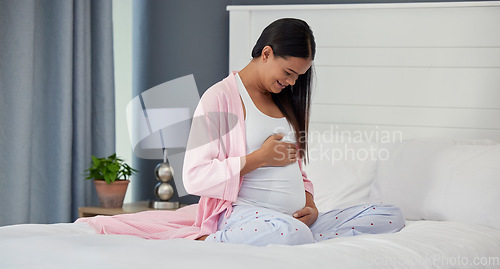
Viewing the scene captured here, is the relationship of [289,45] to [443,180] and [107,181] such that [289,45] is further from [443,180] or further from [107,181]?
[107,181]

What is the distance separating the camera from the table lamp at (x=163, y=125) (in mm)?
3279

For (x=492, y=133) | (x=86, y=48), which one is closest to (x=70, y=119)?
(x=86, y=48)

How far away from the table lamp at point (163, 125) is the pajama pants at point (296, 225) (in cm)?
142

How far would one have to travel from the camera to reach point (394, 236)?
1.70m

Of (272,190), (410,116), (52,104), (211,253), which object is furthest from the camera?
(52,104)

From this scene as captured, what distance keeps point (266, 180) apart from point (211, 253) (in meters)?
0.65

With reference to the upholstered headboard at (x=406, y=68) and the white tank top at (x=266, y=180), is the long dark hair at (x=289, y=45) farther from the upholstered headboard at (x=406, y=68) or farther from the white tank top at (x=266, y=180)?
the upholstered headboard at (x=406, y=68)

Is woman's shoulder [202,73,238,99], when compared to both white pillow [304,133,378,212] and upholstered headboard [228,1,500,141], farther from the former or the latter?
upholstered headboard [228,1,500,141]

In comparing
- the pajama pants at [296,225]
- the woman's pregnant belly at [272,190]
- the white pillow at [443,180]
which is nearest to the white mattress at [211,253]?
the pajama pants at [296,225]

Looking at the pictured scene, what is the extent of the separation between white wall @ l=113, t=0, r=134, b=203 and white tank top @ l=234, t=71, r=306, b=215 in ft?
6.29

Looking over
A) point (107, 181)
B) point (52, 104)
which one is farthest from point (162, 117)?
point (52, 104)

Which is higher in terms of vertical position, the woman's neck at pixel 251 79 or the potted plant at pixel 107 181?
the woman's neck at pixel 251 79

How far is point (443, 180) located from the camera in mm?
2412

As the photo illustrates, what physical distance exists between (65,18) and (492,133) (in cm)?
224
